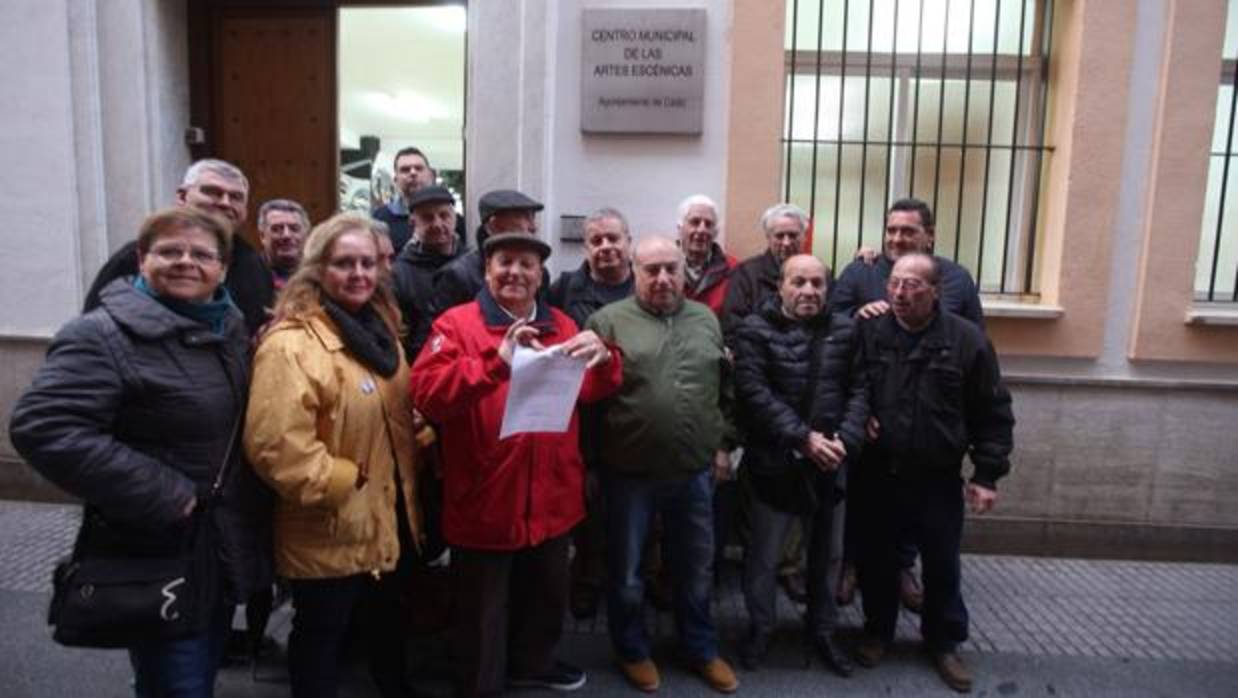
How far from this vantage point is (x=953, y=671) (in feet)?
11.0

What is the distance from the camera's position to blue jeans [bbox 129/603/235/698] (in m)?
2.18

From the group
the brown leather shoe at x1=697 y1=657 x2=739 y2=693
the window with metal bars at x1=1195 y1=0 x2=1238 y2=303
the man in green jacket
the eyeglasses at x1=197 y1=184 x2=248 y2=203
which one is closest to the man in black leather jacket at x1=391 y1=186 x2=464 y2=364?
the eyeglasses at x1=197 y1=184 x2=248 y2=203

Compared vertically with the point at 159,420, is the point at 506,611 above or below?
below

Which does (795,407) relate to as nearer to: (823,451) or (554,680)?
(823,451)

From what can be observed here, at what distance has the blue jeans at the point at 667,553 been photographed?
10.5 ft

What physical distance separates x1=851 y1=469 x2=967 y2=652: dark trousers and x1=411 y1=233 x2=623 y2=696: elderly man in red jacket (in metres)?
1.34

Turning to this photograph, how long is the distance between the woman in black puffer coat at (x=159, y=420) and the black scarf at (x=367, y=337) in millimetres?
288

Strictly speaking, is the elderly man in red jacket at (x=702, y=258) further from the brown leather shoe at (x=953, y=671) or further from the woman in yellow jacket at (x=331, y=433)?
the brown leather shoe at (x=953, y=671)

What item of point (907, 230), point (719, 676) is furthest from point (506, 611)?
point (907, 230)

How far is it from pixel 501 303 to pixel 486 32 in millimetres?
2617

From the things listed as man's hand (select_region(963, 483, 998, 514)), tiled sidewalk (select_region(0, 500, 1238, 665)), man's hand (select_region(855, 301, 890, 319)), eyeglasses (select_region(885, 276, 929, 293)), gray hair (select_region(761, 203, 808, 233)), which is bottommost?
tiled sidewalk (select_region(0, 500, 1238, 665))

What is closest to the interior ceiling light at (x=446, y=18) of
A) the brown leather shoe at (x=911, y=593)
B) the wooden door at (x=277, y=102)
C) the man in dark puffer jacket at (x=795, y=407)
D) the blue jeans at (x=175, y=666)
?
the wooden door at (x=277, y=102)

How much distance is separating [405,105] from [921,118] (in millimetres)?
3575

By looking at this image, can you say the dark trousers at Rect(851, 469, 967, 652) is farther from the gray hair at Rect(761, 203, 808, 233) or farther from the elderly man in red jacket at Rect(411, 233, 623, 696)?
the elderly man in red jacket at Rect(411, 233, 623, 696)
